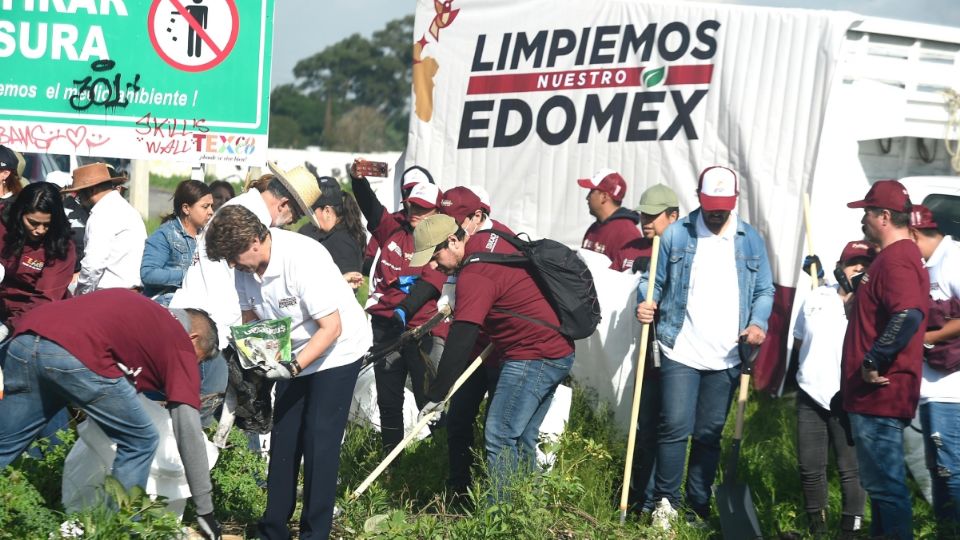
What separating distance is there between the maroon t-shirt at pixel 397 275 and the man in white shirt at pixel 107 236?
59.5 inches

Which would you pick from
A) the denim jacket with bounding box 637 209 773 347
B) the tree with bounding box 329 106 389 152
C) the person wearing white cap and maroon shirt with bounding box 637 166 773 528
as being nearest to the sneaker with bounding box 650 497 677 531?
the person wearing white cap and maroon shirt with bounding box 637 166 773 528

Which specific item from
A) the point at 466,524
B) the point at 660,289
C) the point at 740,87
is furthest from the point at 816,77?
the point at 466,524

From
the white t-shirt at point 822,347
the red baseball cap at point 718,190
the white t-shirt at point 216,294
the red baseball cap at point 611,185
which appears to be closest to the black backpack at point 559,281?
the red baseball cap at point 718,190

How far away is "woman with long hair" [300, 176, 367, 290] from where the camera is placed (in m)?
8.02

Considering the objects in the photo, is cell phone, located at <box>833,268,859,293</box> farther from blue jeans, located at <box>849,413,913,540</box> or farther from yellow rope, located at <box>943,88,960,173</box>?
yellow rope, located at <box>943,88,960,173</box>

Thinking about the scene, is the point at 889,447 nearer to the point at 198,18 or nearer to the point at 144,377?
the point at 144,377

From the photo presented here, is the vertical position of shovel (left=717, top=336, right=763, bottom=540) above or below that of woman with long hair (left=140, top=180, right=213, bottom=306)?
below

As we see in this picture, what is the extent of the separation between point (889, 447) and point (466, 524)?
2.08 m

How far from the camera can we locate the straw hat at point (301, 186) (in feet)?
19.8

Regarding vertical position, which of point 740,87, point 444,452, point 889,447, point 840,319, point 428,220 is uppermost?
point 740,87

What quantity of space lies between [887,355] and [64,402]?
3.73 metres

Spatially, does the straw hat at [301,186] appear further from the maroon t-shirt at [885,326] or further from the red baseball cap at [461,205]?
the maroon t-shirt at [885,326]

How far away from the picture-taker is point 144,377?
5090mm

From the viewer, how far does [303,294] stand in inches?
206
